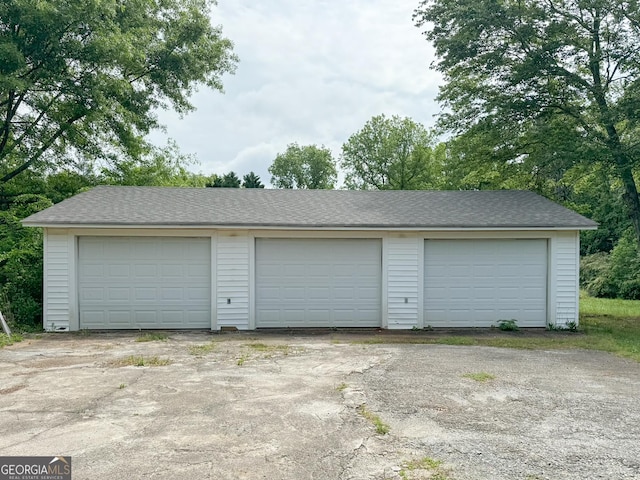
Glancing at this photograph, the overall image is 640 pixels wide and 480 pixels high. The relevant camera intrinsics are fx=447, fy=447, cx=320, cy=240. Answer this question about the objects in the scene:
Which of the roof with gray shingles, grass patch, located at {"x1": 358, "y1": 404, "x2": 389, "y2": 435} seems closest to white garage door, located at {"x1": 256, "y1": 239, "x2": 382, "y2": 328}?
the roof with gray shingles

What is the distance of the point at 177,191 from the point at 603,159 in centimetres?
1162

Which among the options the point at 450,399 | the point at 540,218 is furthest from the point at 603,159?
the point at 450,399

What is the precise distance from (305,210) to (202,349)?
4338 mm

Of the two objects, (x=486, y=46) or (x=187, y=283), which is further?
(x=486, y=46)

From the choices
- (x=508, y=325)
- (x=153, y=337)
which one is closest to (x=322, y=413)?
(x=153, y=337)

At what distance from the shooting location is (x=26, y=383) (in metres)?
5.64

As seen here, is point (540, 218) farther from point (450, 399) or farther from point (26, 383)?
point (26, 383)

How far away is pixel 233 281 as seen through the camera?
394 inches

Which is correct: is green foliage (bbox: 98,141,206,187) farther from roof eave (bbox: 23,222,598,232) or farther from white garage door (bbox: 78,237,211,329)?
roof eave (bbox: 23,222,598,232)

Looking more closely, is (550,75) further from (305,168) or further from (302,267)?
(305,168)

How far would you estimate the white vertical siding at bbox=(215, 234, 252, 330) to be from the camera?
9.95 metres

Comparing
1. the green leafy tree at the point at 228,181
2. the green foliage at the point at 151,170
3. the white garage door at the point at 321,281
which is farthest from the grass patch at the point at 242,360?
the green leafy tree at the point at 228,181

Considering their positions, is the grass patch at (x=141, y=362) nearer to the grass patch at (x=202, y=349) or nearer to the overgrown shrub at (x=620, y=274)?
the grass patch at (x=202, y=349)

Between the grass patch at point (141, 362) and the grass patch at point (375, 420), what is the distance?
3385mm
